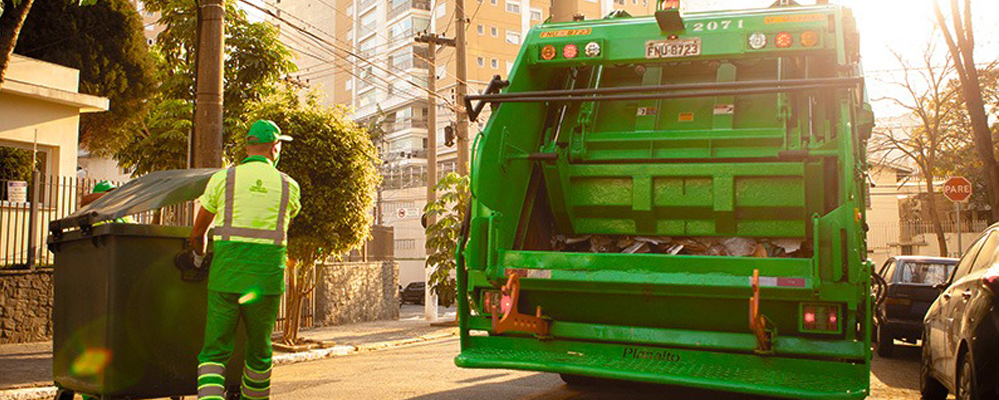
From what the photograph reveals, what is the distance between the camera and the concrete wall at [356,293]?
15.3m

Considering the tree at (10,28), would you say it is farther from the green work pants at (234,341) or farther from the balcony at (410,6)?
the balcony at (410,6)

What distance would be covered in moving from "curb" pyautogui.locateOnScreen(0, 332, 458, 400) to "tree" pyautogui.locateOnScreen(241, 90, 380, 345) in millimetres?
500

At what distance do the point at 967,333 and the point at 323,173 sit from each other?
745 centimetres

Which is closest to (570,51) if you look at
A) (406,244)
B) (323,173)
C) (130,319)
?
(130,319)

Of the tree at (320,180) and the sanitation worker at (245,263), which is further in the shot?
the tree at (320,180)

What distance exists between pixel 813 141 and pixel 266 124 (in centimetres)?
342

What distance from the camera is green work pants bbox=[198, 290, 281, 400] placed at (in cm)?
478

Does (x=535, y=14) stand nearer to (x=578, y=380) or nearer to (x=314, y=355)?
(x=314, y=355)

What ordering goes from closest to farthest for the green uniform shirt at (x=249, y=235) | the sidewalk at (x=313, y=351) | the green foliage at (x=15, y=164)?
the green uniform shirt at (x=249, y=235) → the sidewalk at (x=313, y=351) → the green foliage at (x=15, y=164)

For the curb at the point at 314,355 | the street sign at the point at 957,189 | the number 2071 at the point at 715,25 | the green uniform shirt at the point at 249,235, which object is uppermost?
the number 2071 at the point at 715,25

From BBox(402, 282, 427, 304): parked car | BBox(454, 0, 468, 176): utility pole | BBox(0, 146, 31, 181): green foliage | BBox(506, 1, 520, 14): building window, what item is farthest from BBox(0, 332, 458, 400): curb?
BBox(506, 1, 520, 14): building window

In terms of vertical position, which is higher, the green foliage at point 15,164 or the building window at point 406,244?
the green foliage at point 15,164

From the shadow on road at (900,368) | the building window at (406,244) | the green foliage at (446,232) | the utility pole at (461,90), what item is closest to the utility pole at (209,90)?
the shadow on road at (900,368)

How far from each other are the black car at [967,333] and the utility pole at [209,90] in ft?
19.1
